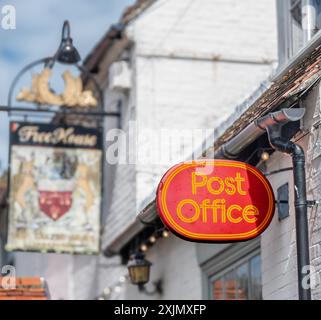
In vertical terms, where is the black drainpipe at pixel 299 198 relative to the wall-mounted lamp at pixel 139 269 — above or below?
below

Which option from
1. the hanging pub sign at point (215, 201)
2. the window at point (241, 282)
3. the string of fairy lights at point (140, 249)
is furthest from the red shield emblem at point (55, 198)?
the hanging pub sign at point (215, 201)

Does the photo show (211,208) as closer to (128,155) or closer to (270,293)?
(270,293)

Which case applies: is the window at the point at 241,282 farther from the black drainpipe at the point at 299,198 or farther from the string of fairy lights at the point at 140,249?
the black drainpipe at the point at 299,198

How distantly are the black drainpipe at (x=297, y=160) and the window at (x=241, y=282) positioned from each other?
2.40 m

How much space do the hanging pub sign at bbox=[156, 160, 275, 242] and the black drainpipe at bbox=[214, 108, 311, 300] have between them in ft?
1.29

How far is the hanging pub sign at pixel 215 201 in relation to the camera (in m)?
11.1

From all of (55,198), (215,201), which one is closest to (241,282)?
(215,201)

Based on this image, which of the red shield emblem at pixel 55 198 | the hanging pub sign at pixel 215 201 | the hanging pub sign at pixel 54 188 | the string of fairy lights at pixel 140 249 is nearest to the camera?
the hanging pub sign at pixel 215 201

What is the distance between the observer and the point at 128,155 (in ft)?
61.1

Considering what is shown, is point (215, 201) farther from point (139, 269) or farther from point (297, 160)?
point (139, 269)

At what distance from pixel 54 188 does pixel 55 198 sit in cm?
17

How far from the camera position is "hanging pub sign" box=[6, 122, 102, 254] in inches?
714

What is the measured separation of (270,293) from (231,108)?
286 inches

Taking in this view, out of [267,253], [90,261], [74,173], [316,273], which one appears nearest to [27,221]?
[74,173]
